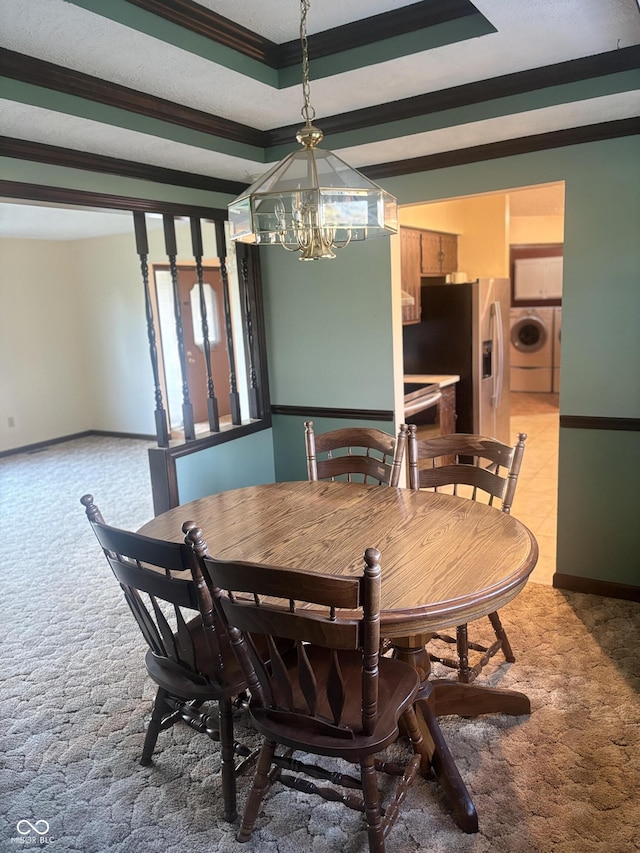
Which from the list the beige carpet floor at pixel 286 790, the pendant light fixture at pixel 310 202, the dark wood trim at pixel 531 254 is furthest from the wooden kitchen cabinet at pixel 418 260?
the dark wood trim at pixel 531 254

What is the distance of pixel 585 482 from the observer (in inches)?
127

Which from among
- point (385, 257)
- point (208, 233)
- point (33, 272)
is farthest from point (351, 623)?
point (33, 272)

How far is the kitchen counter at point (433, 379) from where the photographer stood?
494 cm

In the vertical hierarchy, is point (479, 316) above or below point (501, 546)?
above

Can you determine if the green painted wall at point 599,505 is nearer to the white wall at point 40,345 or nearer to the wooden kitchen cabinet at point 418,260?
the wooden kitchen cabinet at point 418,260

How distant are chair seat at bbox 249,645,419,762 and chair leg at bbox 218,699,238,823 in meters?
0.25

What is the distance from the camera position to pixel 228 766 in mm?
1942

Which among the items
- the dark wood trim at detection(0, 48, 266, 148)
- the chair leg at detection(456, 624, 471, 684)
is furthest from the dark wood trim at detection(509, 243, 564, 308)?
the chair leg at detection(456, 624, 471, 684)

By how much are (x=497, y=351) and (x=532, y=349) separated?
13.2 ft

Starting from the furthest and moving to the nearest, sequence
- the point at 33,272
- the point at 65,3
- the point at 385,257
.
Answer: the point at 33,272 → the point at 385,257 → the point at 65,3

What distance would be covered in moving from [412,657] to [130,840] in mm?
1014

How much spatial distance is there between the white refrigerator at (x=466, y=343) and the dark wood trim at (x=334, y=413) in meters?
1.66

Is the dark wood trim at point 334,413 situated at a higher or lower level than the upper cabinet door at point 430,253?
lower

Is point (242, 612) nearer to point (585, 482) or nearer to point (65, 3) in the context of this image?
point (65, 3)
